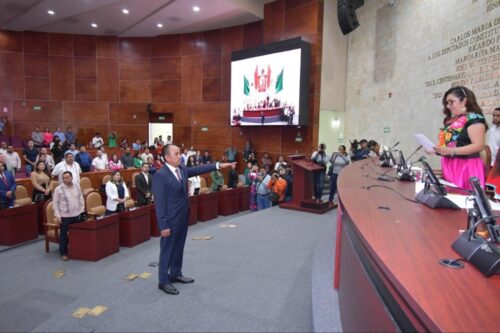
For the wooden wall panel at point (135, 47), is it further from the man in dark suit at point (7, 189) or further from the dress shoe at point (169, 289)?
the dress shoe at point (169, 289)

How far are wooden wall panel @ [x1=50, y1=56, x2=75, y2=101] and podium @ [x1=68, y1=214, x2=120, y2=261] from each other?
415 inches

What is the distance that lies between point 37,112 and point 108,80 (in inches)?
117

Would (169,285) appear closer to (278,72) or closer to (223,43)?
(278,72)

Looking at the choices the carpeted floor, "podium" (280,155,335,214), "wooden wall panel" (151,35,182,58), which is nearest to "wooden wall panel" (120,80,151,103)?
"wooden wall panel" (151,35,182,58)

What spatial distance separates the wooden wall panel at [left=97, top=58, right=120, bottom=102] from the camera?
45.7ft

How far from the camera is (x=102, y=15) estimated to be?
1160 cm

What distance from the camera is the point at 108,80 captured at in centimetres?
1399

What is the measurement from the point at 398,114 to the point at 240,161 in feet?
18.4

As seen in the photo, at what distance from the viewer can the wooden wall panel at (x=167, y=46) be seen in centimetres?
1362

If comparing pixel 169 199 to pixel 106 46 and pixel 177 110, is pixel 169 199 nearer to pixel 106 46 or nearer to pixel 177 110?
pixel 177 110

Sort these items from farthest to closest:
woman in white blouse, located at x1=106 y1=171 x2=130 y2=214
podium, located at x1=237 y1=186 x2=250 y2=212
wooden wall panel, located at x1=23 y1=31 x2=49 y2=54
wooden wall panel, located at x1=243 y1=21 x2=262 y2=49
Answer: wooden wall panel, located at x1=23 y1=31 x2=49 y2=54
wooden wall panel, located at x1=243 y1=21 x2=262 y2=49
podium, located at x1=237 y1=186 x2=250 y2=212
woman in white blouse, located at x1=106 y1=171 x2=130 y2=214

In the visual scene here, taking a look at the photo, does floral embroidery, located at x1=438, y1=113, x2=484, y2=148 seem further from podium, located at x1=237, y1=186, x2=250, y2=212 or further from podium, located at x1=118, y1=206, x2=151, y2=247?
podium, located at x1=237, y1=186, x2=250, y2=212

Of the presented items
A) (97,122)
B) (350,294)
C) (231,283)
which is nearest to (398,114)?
(231,283)

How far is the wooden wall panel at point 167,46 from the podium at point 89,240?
1007 cm
